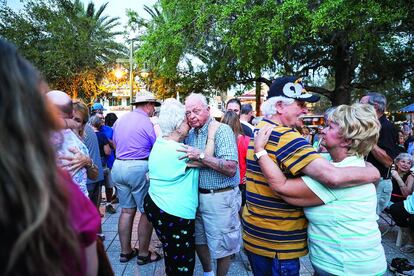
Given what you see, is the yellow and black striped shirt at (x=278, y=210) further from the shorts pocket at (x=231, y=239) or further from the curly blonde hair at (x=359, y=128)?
the shorts pocket at (x=231, y=239)

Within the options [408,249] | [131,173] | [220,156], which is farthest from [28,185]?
[408,249]

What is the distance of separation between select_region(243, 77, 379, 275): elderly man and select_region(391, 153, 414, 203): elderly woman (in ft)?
12.8

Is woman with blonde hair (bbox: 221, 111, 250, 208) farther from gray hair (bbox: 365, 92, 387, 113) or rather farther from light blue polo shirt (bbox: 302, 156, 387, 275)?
light blue polo shirt (bbox: 302, 156, 387, 275)

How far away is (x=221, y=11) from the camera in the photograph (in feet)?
33.4

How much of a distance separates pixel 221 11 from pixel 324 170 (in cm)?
929

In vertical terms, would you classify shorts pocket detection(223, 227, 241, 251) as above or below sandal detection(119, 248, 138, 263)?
above

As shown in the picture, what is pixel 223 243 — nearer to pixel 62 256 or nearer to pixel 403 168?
pixel 62 256

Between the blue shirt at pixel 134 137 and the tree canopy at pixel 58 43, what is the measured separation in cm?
1802

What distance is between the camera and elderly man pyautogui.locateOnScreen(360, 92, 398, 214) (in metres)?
4.19

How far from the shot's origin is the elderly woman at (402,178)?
205 inches

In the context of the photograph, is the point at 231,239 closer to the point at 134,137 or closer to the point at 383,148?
the point at 134,137

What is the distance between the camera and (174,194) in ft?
9.33

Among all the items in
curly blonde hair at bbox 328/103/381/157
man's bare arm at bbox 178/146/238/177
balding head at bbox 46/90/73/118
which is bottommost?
man's bare arm at bbox 178/146/238/177

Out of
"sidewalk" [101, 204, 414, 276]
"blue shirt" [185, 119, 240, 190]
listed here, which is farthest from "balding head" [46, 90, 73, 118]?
"sidewalk" [101, 204, 414, 276]
